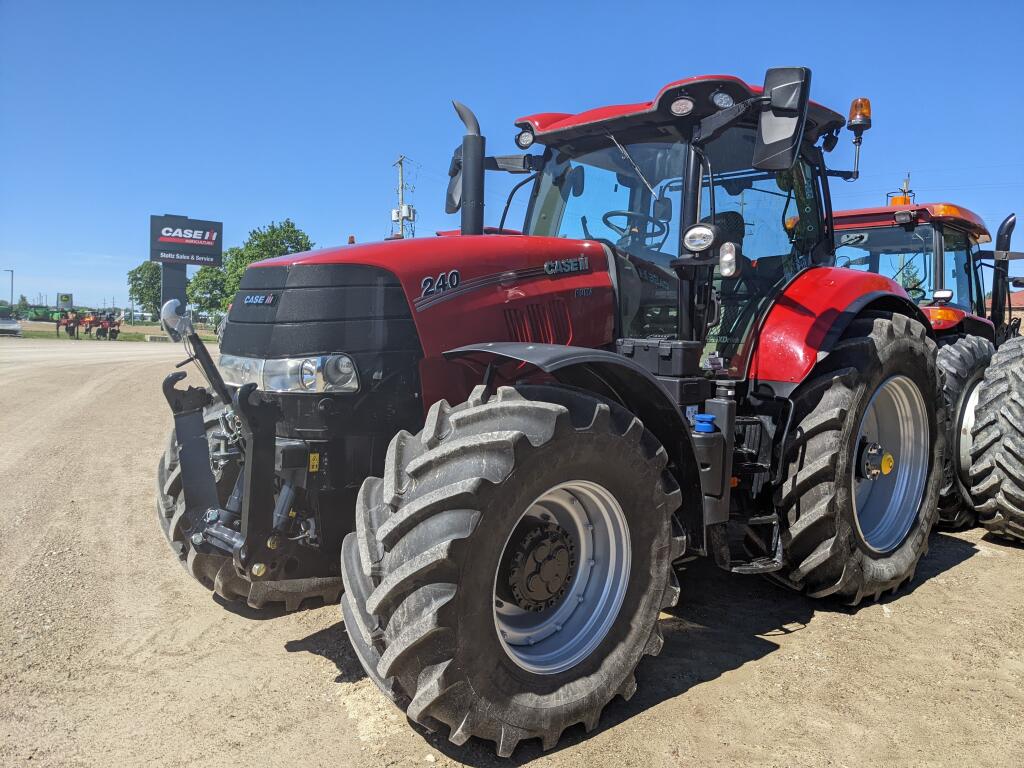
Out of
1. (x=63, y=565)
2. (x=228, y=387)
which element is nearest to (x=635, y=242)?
(x=228, y=387)

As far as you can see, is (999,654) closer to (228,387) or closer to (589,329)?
(589,329)

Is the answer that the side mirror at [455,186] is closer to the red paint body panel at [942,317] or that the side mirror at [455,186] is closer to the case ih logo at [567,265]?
the case ih logo at [567,265]

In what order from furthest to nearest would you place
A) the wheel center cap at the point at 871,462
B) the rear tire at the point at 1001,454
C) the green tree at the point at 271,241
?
1. the green tree at the point at 271,241
2. the rear tire at the point at 1001,454
3. the wheel center cap at the point at 871,462

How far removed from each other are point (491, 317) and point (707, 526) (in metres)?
1.37

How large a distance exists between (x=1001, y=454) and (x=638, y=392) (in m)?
3.49

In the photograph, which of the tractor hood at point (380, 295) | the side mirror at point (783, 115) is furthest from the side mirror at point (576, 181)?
the side mirror at point (783, 115)

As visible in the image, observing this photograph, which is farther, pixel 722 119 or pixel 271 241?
pixel 271 241

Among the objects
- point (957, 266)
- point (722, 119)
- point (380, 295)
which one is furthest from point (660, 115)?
point (957, 266)

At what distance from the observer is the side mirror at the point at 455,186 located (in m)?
4.40

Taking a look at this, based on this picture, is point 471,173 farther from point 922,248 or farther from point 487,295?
point 922,248

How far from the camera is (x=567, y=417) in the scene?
8.79 feet

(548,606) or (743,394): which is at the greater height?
(743,394)

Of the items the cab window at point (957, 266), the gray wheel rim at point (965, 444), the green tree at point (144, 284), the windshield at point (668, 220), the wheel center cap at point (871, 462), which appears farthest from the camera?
the green tree at point (144, 284)

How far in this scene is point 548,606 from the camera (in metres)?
2.97
